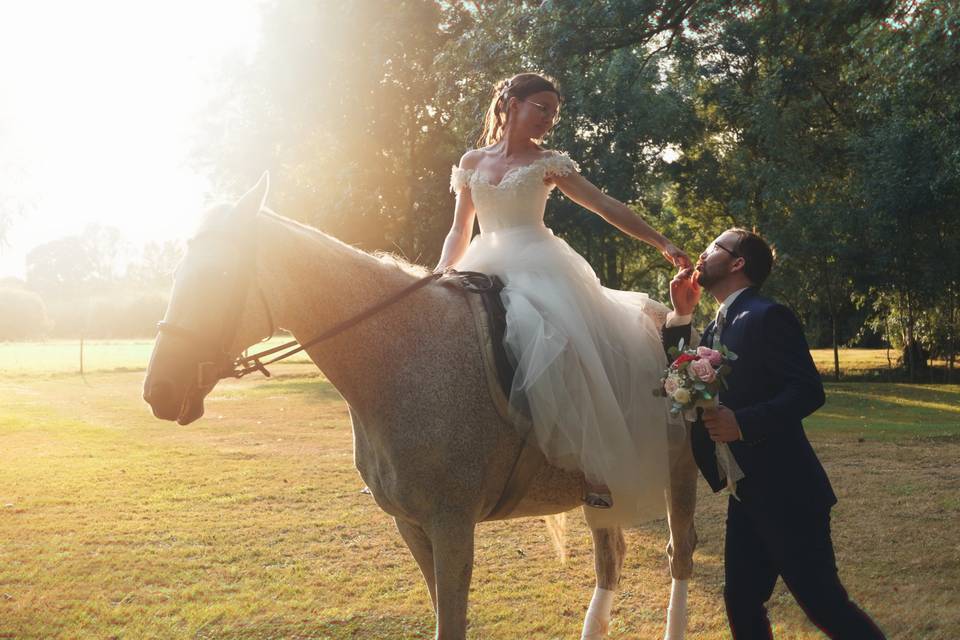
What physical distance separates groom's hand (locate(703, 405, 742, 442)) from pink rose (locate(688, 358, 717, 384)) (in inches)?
6.9

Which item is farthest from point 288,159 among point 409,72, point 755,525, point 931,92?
point 755,525

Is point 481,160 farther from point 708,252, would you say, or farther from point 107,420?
point 107,420

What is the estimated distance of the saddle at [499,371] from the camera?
11.6 feet

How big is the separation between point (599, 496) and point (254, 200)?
6.89 ft

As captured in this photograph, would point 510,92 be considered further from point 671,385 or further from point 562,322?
point 671,385

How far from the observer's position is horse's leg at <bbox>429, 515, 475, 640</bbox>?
3.41 m

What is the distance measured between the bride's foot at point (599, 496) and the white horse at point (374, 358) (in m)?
0.43

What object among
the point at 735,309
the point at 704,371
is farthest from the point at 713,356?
the point at 735,309

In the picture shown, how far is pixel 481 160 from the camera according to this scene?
4.26 metres

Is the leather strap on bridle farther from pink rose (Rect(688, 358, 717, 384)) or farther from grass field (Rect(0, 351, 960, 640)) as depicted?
grass field (Rect(0, 351, 960, 640))

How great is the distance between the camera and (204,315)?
3188mm

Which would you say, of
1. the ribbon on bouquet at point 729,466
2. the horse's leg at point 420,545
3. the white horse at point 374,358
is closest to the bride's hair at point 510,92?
the white horse at point 374,358

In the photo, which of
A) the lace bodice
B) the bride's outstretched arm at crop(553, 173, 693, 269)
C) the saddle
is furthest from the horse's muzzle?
the bride's outstretched arm at crop(553, 173, 693, 269)

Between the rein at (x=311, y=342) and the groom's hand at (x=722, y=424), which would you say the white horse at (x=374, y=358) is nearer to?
the rein at (x=311, y=342)
